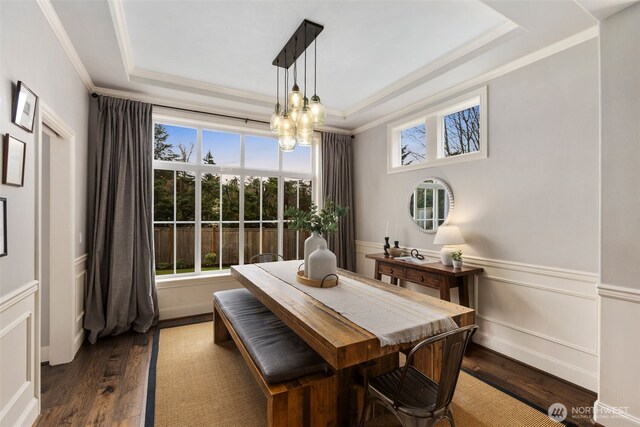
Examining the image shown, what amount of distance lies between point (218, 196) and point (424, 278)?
2.77m

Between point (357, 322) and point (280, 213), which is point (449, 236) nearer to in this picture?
point (357, 322)

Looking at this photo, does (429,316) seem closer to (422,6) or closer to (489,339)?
(489,339)

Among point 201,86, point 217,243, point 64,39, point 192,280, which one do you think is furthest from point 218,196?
point 64,39

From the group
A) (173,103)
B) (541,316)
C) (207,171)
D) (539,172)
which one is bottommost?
(541,316)

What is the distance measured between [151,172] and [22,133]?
177cm

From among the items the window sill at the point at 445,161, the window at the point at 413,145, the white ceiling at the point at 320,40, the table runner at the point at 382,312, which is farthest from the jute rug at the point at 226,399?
the white ceiling at the point at 320,40

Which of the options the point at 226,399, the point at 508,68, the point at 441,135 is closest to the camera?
the point at 226,399

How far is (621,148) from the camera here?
6.10ft

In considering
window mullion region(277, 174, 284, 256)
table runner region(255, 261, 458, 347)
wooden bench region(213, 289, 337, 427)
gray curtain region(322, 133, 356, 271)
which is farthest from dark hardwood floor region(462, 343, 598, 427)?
window mullion region(277, 174, 284, 256)

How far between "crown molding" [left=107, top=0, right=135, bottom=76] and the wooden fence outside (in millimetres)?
1841

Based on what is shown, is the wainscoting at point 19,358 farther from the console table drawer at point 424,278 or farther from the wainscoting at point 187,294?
the console table drawer at point 424,278

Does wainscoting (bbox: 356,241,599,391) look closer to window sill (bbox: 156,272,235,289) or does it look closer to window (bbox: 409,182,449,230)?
window (bbox: 409,182,449,230)

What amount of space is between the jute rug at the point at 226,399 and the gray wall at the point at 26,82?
1.20 m

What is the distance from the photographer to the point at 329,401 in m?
1.72
